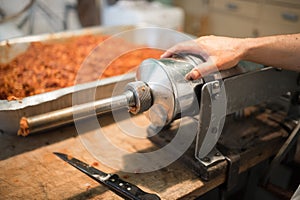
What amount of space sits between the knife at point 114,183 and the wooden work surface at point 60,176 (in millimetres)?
21

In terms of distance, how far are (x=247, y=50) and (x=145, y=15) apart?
3.92ft

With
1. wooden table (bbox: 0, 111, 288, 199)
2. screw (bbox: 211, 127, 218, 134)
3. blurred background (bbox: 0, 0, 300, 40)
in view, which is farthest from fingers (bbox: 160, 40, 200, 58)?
blurred background (bbox: 0, 0, 300, 40)

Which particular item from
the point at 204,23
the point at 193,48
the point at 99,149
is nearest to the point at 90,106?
the point at 99,149

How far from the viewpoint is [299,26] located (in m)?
1.60

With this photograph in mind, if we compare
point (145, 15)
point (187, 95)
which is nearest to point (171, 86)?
point (187, 95)

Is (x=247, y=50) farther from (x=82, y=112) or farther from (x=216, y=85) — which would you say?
(x=82, y=112)

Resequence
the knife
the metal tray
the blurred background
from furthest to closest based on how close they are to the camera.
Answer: the blurred background < the metal tray < the knife

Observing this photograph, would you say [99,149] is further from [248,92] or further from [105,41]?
[105,41]

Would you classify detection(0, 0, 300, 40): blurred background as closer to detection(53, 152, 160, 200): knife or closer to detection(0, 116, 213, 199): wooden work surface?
detection(0, 116, 213, 199): wooden work surface

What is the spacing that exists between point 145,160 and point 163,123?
142 mm

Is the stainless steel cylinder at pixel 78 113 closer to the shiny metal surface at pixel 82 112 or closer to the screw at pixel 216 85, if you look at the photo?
the shiny metal surface at pixel 82 112

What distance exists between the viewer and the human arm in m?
Result: 0.76

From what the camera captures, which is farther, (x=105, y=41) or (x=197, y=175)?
(x=105, y=41)

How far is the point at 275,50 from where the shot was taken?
79cm
